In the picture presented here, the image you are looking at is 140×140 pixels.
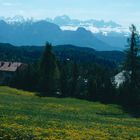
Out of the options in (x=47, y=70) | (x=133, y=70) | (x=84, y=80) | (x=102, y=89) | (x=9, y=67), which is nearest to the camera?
(x=133, y=70)

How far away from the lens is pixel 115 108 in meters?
69.4

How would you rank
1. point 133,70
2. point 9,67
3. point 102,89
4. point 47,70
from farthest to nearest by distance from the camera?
point 9,67, point 47,70, point 102,89, point 133,70

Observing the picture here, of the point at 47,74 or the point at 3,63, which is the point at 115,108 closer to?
the point at 47,74

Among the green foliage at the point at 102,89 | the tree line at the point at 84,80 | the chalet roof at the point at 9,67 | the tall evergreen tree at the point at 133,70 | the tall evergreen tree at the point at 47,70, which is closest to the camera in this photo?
the tall evergreen tree at the point at 133,70

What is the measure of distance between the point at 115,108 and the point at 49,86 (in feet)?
102

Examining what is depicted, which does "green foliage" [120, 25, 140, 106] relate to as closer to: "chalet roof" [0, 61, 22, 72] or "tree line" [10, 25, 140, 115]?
"tree line" [10, 25, 140, 115]

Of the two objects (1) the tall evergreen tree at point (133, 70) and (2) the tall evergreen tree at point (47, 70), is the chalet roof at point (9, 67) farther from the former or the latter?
(1) the tall evergreen tree at point (133, 70)

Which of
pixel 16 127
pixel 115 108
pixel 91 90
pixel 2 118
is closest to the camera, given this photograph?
pixel 16 127

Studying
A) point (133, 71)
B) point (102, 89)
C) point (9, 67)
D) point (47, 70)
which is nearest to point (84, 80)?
point (47, 70)

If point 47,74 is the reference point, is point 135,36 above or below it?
above

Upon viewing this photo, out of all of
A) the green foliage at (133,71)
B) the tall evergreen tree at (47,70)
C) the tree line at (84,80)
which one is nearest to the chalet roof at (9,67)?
the tree line at (84,80)

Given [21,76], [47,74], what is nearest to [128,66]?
[47,74]

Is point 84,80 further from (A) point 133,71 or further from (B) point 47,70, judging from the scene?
(A) point 133,71

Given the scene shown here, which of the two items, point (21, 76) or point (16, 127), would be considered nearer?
point (16, 127)
